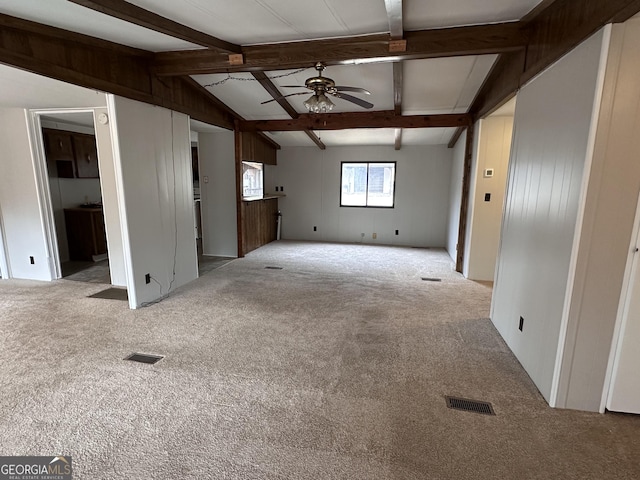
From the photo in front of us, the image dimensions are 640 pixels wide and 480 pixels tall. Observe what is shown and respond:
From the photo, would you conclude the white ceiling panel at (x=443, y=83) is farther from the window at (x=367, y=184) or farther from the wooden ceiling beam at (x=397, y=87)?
the window at (x=367, y=184)

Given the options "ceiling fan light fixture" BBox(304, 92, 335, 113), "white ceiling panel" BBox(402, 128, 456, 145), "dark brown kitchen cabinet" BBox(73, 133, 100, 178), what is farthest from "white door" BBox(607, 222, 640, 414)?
"dark brown kitchen cabinet" BBox(73, 133, 100, 178)

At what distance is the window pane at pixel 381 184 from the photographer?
764 centimetres

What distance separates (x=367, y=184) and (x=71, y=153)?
573 cm

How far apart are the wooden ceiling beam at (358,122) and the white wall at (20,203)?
308 centimetres

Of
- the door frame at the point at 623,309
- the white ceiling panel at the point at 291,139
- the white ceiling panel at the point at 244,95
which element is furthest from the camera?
the white ceiling panel at the point at 291,139

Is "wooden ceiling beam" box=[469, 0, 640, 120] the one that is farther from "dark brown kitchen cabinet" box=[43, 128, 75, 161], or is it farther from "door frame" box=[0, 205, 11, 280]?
"door frame" box=[0, 205, 11, 280]

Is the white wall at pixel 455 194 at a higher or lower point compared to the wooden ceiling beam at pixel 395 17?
lower

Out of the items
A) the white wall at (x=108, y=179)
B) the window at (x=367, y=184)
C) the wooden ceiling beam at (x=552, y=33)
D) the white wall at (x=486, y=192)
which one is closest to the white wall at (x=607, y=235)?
the wooden ceiling beam at (x=552, y=33)

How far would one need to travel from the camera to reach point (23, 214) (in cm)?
461

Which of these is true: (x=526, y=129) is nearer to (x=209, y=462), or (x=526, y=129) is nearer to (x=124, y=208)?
(x=209, y=462)

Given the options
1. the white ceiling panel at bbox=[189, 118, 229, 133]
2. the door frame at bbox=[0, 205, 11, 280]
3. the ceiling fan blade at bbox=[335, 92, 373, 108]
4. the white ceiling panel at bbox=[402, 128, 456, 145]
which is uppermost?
the white ceiling panel at bbox=[402, 128, 456, 145]

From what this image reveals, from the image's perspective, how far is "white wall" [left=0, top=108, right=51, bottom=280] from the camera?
4.40 meters

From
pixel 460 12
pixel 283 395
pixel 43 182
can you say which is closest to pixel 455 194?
pixel 460 12

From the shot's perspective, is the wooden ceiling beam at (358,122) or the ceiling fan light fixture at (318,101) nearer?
the ceiling fan light fixture at (318,101)
